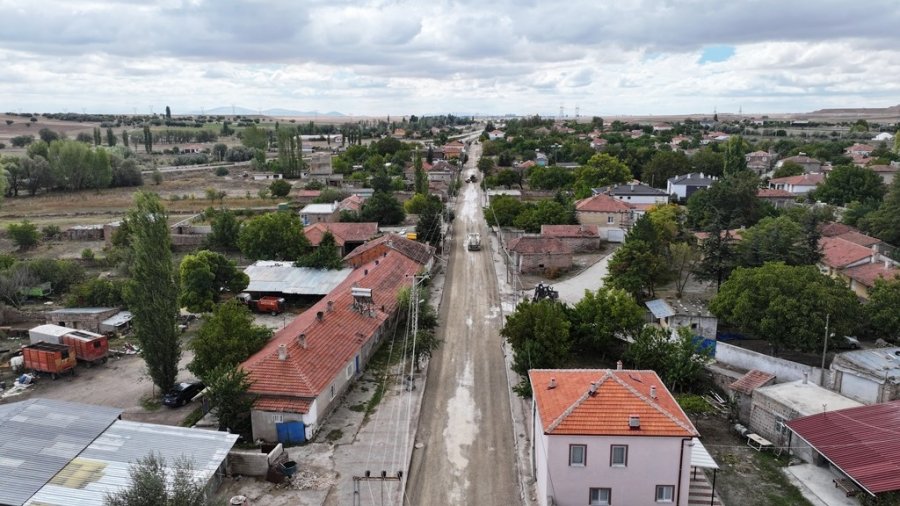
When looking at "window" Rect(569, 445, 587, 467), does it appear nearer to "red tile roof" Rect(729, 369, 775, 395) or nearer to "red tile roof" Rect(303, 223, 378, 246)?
"red tile roof" Rect(729, 369, 775, 395)

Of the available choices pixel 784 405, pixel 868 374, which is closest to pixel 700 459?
pixel 784 405

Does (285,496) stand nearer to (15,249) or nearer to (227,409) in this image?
(227,409)

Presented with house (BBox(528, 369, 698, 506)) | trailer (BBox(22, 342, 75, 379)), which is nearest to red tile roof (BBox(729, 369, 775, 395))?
house (BBox(528, 369, 698, 506))

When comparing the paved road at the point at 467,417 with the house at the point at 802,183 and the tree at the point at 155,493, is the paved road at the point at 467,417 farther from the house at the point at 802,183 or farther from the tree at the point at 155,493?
the house at the point at 802,183

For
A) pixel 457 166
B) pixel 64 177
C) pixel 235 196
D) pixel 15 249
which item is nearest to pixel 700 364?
pixel 15 249

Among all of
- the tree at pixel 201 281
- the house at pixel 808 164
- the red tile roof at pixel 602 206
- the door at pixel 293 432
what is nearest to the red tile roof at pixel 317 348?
the door at pixel 293 432
